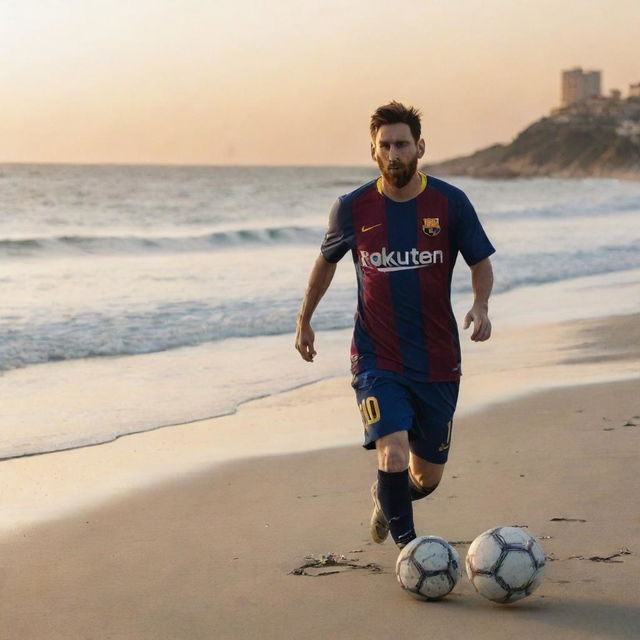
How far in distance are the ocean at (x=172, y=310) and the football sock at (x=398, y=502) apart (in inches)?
130

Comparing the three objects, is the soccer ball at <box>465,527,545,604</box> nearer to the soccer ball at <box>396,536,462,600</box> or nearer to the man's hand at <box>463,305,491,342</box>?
the soccer ball at <box>396,536,462,600</box>

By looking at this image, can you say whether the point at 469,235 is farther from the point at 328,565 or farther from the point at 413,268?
the point at 328,565

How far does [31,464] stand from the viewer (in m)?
6.65

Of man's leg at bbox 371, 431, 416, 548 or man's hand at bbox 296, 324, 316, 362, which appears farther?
man's hand at bbox 296, 324, 316, 362

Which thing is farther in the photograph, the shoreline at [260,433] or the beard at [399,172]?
the shoreline at [260,433]

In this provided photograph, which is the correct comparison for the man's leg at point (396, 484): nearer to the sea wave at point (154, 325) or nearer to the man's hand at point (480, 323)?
the man's hand at point (480, 323)

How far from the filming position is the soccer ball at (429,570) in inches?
162

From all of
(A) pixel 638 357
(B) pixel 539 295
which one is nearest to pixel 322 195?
(B) pixel 539 295

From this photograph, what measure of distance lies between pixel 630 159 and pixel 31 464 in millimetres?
142090

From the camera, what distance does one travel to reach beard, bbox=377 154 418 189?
14.5ft

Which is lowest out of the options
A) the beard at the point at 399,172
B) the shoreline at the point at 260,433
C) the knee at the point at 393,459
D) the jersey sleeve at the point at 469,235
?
the shoreline at the point at 260,433

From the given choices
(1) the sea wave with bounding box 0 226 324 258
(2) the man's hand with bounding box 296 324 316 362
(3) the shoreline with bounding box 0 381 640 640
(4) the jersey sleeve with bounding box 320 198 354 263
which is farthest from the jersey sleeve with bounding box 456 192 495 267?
(1) the sea wave with bounding box 0 226 324 258

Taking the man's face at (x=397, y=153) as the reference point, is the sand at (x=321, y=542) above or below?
below

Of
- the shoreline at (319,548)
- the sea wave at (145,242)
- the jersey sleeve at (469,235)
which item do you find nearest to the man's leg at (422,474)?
the shoreline at (319,548)
